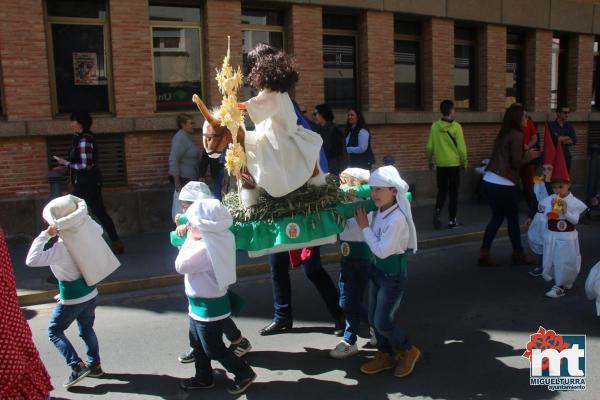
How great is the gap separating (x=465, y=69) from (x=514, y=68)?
1.78 metres

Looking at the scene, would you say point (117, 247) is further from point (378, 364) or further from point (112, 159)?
point (378, 364)

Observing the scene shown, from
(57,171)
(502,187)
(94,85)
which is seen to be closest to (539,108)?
(502,187)

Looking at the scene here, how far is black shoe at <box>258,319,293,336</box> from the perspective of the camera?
5.09 m

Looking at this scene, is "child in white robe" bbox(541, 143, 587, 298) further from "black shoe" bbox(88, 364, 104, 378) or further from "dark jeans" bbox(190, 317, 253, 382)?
"black shoe" bbox(88, 364, 104, 378)

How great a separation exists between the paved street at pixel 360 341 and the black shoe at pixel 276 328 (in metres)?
0.10

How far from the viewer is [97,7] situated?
9.46 m

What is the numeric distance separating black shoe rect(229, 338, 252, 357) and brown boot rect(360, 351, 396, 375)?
3.19 ft

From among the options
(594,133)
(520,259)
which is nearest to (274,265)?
(520,259)

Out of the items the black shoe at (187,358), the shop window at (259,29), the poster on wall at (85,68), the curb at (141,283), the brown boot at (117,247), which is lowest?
the curb at (141,283)

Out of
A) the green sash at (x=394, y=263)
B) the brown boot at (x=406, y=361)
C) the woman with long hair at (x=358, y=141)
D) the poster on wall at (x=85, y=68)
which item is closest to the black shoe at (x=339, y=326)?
the brown boot at (x=406, y=361)

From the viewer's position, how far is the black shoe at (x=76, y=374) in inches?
162

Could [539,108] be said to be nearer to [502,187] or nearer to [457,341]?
[502,187]

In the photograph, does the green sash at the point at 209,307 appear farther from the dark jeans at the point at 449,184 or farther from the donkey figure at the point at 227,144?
the dark jeans at the point at 449,184

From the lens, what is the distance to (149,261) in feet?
25.5
